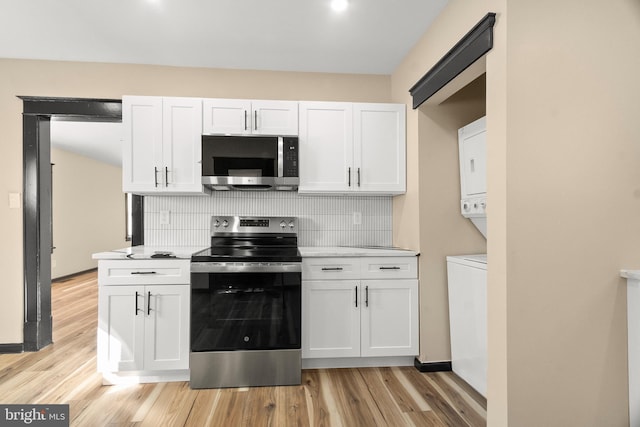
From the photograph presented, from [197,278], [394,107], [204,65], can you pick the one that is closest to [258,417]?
[197,278]

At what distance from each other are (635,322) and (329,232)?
2.14 m

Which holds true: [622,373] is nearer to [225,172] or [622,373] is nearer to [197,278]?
[197,278]

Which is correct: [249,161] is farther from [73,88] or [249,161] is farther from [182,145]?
[73,88]

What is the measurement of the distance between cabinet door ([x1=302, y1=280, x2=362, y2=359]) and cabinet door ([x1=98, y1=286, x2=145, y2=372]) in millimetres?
1157

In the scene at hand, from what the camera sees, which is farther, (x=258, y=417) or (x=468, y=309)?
(x=468, y=309)

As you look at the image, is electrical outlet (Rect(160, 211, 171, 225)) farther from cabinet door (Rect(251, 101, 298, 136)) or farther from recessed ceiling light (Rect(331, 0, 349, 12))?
recessed ceiling light (Rect(331, 0, 349, 12))

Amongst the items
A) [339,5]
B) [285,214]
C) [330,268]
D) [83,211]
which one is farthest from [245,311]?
[83,211]

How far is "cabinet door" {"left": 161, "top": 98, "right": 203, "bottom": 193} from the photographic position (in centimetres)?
267

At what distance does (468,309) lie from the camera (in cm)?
221

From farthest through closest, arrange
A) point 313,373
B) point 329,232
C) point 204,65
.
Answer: point 329,232 < point 204,65 < point 313,373

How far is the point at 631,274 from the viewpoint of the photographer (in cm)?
156

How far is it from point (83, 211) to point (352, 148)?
6.56m

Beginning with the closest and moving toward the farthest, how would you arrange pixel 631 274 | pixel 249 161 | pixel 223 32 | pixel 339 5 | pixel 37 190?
1. pixel 631 274
2. pixel 339 5
3. pixel 223 32
4. pixel 249 161
5. pixel 37 190

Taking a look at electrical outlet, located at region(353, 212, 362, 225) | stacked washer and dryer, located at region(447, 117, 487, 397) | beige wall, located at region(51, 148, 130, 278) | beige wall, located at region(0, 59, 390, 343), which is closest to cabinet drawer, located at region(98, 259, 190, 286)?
beige wall, located at region(0, 59, 390, 343)
